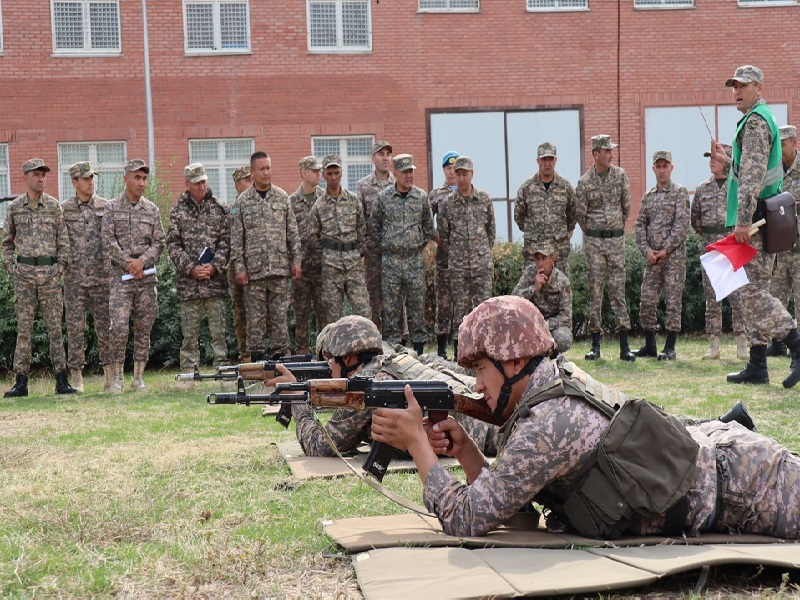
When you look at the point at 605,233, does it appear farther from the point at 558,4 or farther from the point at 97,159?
the point at 97,159

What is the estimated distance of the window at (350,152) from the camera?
21312 millimetres

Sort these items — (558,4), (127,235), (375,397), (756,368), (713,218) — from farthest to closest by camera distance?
1. (558,4)
2. (713,218)
3. (127,235)
4. (756,368)
5. (375,397)

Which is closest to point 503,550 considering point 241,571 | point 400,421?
point 400,421

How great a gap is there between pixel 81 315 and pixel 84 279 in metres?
0.48

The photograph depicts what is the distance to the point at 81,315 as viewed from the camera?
12664 millimetres

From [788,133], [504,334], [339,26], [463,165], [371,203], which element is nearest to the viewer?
[504,334]

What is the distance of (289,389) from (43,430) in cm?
493

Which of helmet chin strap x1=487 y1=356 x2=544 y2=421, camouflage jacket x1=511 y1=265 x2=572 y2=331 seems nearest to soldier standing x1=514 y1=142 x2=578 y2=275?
camouflage jacket x1=511 y1=265 x2=572 y2=331

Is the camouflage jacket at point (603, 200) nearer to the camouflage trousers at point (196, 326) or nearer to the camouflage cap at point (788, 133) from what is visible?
the camouflage cap at point (788, 133)

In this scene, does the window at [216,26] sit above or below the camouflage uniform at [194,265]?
above

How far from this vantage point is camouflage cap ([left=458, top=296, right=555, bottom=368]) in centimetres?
427

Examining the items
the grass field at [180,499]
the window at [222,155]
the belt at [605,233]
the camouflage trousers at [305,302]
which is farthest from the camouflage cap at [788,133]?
the window at [222,155]

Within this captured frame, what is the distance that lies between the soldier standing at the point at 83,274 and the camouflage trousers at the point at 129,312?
0.57m

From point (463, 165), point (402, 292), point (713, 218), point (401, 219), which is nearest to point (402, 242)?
point (401, 219)
